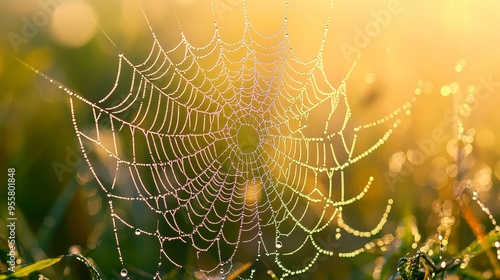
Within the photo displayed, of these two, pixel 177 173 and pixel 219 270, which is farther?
pixel 177 173

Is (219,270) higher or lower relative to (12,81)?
lower

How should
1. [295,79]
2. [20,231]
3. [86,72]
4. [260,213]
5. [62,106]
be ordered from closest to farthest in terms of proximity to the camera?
[20,231] → [62,106] → [86,72] → [260,213] → [295,79]

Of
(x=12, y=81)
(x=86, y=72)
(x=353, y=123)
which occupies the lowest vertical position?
(x=12, y=81)

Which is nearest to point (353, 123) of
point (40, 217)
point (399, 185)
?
point (399, 185)

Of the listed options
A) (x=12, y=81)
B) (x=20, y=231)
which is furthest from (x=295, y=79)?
(x=20, y=231)

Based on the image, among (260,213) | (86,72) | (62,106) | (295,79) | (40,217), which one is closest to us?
(40,217)

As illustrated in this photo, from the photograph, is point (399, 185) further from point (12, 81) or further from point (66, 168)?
point (12, 81)
